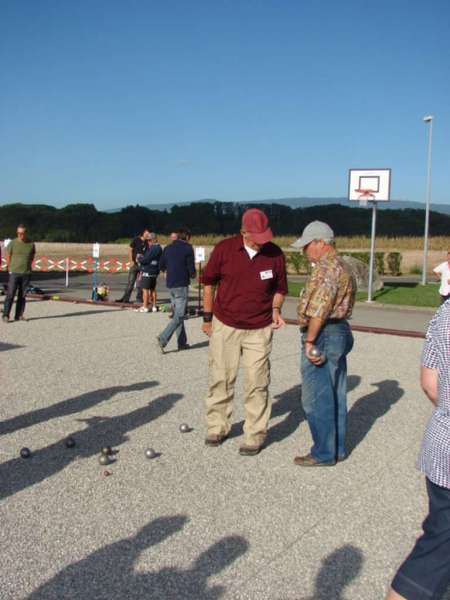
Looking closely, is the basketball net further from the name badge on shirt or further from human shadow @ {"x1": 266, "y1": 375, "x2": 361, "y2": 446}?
the name badge on shirt

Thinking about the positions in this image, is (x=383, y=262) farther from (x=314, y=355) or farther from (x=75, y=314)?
(x=314, y=355)

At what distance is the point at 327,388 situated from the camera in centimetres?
508

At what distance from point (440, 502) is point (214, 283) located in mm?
3195

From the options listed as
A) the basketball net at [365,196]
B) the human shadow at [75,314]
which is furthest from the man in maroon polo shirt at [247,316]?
the basketball net at [365,196]

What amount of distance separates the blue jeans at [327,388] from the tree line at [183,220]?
6644cm

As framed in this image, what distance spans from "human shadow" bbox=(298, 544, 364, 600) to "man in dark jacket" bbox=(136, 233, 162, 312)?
34.8ft

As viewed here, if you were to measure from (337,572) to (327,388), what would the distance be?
1.69m

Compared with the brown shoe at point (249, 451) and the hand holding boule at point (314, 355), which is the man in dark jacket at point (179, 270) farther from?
the hand holding boule at point (314, 355)

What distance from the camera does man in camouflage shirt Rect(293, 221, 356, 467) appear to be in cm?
491

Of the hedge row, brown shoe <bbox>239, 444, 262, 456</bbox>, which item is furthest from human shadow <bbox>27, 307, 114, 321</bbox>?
the hedge row

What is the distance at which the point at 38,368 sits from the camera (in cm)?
875

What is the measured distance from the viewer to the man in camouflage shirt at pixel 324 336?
4914 mm

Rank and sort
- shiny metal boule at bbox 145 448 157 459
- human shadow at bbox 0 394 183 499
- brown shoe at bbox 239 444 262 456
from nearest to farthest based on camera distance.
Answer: human shadow at bbox 0 394 183 499 < shiny metal boule at bbox 145 448 157 459 < brown shoe at bbox 239 444 262 456

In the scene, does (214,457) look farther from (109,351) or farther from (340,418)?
(109,351)
